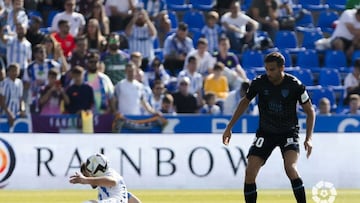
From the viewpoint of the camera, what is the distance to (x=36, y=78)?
19.5 m

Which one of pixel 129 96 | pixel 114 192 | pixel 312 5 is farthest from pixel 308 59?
pixel 114 192

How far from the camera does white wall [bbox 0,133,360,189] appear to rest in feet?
57.8

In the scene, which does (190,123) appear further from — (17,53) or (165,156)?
(17,53)

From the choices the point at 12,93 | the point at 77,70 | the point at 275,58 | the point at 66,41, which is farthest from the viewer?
the point at 66,41

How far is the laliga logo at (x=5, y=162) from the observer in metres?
17.5

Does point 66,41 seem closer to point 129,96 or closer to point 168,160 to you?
point 129,96

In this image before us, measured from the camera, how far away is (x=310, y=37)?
2325cm

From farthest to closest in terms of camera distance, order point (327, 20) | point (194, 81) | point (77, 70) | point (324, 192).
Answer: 1. point (327, 20)
2. point (194, 81)
3. point (77, 70)
4. point (324, 192)

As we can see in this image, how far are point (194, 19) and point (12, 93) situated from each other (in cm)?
521

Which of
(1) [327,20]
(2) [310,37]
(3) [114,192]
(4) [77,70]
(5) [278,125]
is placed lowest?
(3) [114,192]

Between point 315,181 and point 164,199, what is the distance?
11.2 feet

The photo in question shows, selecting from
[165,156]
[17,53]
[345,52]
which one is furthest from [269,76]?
[345,52]

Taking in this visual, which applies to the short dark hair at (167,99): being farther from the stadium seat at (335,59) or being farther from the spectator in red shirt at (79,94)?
the stadium seat at (335,59)

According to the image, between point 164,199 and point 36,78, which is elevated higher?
point 36,78
